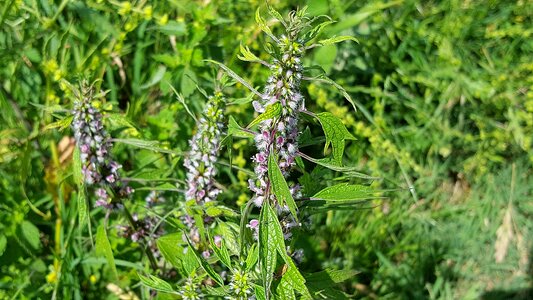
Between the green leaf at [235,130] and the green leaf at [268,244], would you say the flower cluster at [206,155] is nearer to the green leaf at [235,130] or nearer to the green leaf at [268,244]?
the green leaf at [235,130]

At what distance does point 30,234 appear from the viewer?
2178mm

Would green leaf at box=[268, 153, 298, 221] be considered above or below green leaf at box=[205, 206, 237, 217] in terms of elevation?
above

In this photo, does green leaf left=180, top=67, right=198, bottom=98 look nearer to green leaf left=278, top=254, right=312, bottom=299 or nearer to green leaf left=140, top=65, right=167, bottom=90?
green leaf left=140, top=65, right=167, bottom=90

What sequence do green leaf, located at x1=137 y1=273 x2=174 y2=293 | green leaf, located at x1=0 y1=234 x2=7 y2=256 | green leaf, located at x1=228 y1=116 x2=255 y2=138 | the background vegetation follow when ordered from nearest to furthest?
green leaf, located at x1=228 y1=116 x2=255 y2=138
green leaf, located at x1=137 y1=273 x2=174 y2=293
green leaf, located at x1=0 y1=234 x2=7 y2=256
the background vegetation

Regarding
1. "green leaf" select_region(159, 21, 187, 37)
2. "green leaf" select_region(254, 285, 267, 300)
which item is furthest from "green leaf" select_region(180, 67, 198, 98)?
"green leaf" select_region(254, 285, 267, 300)

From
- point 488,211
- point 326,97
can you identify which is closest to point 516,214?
point 488,211

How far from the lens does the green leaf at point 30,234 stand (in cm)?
218

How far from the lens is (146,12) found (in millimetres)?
2469

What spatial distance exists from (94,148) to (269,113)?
71 cm

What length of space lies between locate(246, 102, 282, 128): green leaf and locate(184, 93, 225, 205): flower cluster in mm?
349

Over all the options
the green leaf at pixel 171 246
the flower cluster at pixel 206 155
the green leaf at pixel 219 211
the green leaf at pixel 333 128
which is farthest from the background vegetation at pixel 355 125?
the green leaf at pixel 333 128

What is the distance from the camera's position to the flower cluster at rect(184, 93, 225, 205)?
154cm

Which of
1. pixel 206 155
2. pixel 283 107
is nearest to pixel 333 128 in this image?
pixel 283 107

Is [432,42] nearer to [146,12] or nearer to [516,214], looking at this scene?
[516,214]
